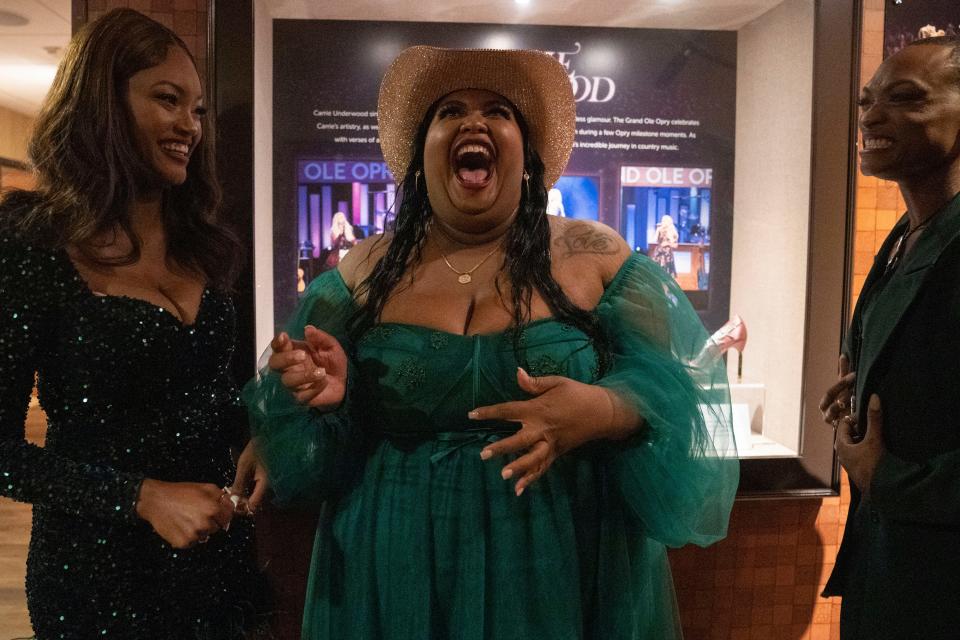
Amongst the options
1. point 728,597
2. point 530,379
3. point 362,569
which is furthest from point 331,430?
point 728,597

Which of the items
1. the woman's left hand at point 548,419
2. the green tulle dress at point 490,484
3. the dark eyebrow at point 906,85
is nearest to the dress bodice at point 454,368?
the green tulle dress at point 490,484

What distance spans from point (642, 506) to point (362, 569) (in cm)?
53

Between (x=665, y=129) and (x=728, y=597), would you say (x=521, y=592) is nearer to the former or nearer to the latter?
(x=728, y=597)

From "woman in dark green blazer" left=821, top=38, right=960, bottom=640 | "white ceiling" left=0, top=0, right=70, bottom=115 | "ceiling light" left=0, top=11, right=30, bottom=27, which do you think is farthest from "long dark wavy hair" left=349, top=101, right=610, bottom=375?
"ceiling light" left=0, top=11, right=30, bottom=27

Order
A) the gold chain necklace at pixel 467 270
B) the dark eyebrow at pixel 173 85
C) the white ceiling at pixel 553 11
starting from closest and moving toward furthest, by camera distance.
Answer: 1. the dark eyebrow at pixel 173 85
2. the gold chain necklace at pixel 467 270
3. the white ceiling at pixel 553 11

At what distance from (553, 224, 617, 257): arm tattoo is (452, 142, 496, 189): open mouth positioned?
0.21 meters

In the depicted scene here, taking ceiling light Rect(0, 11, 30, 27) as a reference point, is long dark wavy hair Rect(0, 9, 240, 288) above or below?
below

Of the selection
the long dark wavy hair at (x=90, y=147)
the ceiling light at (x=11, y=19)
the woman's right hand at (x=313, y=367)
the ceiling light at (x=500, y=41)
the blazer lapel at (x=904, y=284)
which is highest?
the ceiling light at (x=11, y=19)

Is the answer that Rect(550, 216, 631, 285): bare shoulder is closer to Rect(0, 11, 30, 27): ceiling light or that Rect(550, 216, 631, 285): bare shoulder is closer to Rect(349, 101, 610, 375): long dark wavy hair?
Rect(349, 101, 610, 375): long dark wavy hair

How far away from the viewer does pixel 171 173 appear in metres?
1.38

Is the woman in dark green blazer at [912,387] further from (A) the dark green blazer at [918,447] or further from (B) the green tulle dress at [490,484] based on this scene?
(B) the green tulle dress at [490,484]

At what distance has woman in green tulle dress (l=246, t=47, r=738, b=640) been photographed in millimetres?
1291

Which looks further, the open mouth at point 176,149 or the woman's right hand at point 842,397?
the woman's right hand at point 842,397

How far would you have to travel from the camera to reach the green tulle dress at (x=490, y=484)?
129 centimetres
